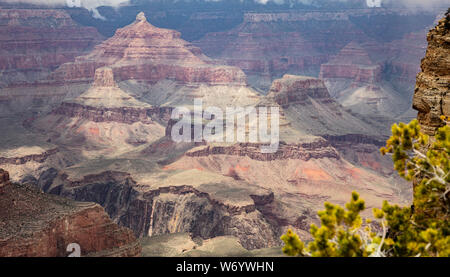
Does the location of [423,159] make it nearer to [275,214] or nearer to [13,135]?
[275,214]

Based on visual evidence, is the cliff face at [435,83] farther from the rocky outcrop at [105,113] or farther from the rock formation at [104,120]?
the rocky outcrop at [105,113]

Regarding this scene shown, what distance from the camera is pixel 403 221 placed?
23062 mm

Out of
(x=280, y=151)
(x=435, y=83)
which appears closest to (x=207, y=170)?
(x=280, y=151)

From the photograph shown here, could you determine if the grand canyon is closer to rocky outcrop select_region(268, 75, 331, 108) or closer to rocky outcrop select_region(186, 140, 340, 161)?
rocky outcrop select_region(186, 140, 340, 161)

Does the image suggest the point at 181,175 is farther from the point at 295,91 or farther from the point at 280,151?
the point at 295,91

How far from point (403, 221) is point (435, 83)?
874 cm

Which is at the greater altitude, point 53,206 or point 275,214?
point 53,206

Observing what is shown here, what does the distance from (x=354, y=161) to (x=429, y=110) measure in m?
121

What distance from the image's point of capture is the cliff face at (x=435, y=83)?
92.8 ft

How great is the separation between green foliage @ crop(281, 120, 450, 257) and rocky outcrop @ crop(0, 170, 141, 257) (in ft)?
101

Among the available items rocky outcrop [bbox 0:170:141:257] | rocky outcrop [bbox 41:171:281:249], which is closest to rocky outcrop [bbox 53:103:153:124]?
rocky outcrop [bbox 41:171:281:249]

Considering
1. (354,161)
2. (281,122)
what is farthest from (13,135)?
(354,161)

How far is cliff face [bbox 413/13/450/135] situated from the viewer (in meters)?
28.3
